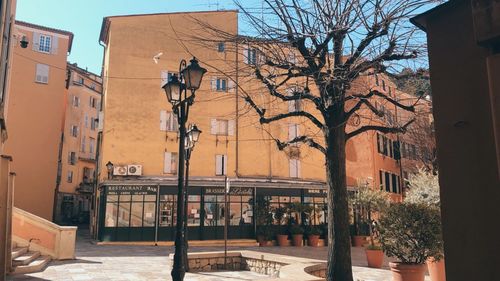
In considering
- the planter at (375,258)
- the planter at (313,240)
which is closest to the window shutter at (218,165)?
the planter at (313,240)

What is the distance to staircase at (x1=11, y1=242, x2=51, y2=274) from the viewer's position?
12.5 metres

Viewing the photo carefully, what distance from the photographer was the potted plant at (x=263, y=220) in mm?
24969

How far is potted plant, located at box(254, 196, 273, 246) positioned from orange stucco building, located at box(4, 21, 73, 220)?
1708 cm

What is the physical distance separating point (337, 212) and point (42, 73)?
3231 cm

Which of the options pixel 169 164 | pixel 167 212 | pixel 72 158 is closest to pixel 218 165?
pixel 169 164

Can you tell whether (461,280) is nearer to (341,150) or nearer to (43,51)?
(341,150)

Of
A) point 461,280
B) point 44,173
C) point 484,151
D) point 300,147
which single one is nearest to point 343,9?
point 484,151

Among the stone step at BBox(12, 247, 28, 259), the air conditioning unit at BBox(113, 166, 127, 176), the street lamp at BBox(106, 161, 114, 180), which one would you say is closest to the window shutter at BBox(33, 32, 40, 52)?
the street lamp at BBox(106, 161, 114, 180)

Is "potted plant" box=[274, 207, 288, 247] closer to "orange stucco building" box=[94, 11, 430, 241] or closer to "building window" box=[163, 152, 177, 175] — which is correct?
"orange stucco building" box=[94, 11, 430, 241]

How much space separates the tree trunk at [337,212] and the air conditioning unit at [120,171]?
18.5m

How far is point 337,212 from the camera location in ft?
27.9

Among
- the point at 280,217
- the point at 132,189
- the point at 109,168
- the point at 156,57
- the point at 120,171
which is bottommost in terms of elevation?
the point at 280,217

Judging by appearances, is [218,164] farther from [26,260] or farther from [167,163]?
[26,260]

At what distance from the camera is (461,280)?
4.23 m
